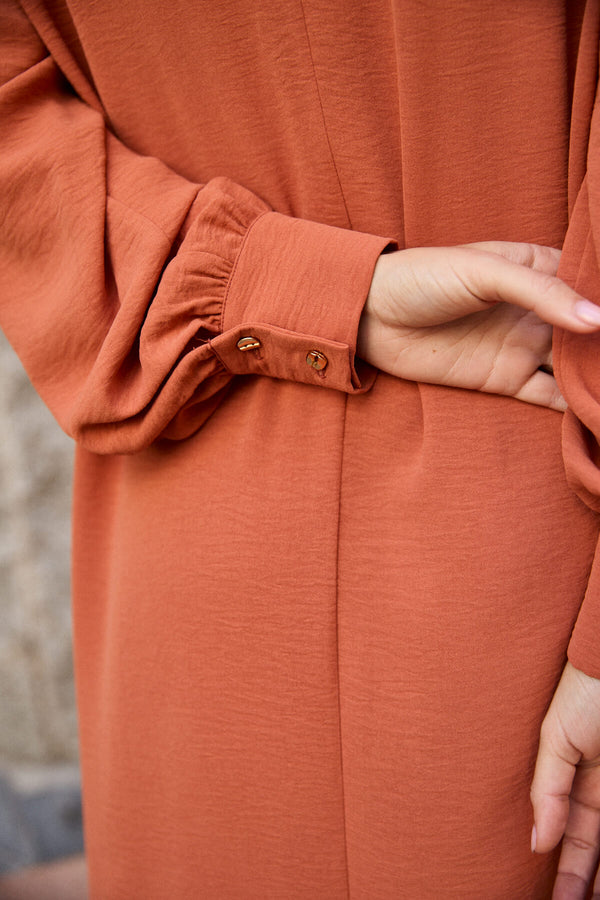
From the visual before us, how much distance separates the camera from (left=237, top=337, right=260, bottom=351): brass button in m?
0.75

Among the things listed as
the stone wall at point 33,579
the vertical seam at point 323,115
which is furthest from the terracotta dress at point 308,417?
the stone wall at point 33,579

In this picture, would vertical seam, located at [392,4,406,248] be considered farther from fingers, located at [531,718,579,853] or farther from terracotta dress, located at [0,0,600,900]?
fingers, located at [531,718,579,853]

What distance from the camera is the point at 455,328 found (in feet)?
2.41

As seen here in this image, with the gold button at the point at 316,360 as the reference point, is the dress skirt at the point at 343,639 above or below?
below

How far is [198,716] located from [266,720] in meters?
0.09

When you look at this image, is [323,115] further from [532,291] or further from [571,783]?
A: [571,783]

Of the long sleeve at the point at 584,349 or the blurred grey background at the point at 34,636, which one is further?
the blurred grey background at the point at 34,636

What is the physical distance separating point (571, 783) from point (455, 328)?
1.58 feet

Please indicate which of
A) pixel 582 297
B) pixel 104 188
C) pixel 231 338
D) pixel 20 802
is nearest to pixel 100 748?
pixel 231 338

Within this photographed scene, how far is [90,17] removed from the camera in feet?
2.69

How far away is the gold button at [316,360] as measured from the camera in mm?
736

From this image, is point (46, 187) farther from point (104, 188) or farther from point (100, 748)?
point (100, 748)

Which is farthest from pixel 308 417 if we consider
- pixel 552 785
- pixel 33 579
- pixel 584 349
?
pixel 33 579

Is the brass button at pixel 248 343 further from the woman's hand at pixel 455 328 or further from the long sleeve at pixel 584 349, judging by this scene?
the long sleeve at pixel 584 349
